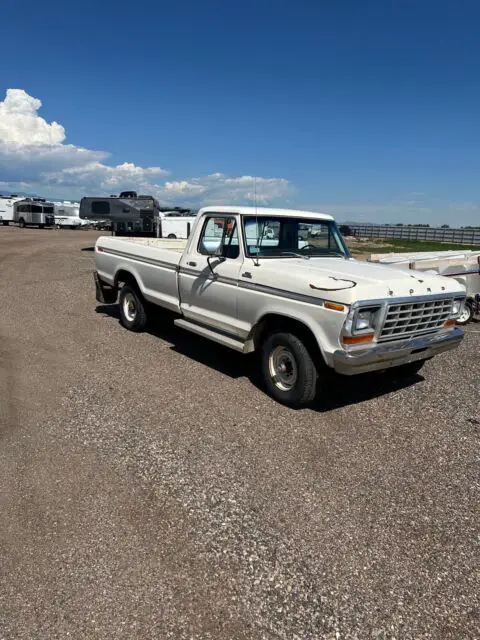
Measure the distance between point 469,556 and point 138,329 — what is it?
590 centimetres

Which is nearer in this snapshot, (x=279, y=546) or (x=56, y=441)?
(x=279, y=546)

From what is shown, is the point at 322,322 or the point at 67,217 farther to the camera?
the point at 67,217

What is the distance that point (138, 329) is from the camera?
784 cm

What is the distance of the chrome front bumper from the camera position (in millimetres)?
4391

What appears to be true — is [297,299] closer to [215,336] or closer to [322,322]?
[322,322]

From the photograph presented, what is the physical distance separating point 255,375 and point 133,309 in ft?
9.27

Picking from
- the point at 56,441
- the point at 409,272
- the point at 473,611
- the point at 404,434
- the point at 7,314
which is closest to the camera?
the point at 473,611

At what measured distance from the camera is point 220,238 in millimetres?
6000

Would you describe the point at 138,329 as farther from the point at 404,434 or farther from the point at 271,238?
the point at 404,434

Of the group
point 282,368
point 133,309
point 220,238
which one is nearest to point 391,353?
point 282,368

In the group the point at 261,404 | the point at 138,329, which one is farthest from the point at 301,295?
the point at 138,329

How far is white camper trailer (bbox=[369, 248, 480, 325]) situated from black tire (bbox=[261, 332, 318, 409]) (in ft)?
13.7

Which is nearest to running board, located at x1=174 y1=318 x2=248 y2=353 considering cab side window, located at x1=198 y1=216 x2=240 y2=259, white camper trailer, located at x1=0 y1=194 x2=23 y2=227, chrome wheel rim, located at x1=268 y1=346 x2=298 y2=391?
chrome wheel rim, located at x1=268 y1=346 x2=298 y2=391

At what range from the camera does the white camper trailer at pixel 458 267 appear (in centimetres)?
864
